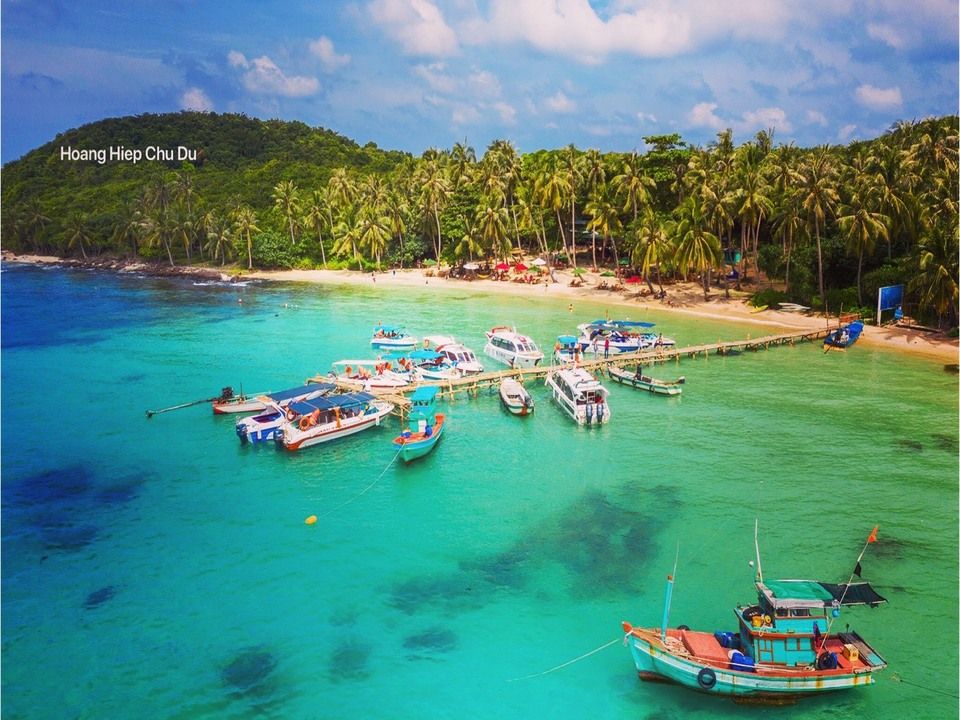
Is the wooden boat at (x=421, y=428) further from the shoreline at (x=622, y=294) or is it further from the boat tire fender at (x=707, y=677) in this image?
the shoreline at (x=622, y=294)

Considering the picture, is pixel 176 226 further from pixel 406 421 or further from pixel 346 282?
pixel 406 421

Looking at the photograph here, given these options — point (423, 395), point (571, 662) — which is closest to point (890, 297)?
point (423, 395)

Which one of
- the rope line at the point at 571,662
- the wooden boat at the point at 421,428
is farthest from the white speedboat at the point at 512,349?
the rope line at the point at 571,662

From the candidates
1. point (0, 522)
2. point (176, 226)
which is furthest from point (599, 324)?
point (176, 226)

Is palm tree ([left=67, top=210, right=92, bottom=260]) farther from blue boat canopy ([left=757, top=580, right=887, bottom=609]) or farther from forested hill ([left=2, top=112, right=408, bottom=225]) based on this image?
blue boat canopy ([left=757, top=580, right=887, bottom=609])

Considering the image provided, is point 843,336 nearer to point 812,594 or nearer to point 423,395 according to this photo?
point 423,395
